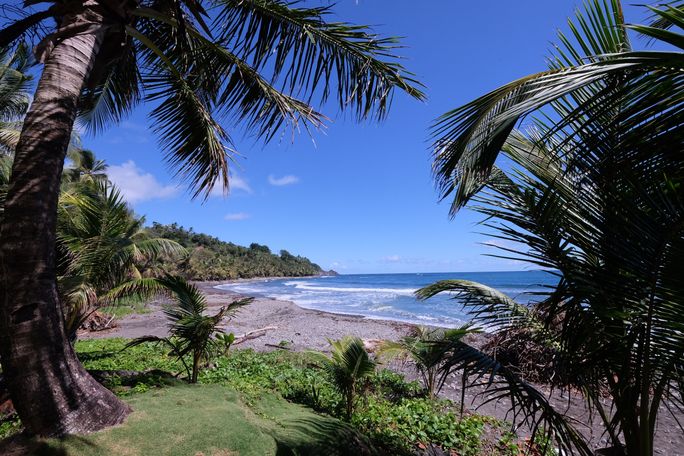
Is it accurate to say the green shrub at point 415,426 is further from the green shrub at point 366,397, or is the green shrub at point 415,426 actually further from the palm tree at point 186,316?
the palm tree at point 186,316

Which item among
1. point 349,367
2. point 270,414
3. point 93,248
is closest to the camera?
point 270,414

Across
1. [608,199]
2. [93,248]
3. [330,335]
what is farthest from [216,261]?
[608,199]

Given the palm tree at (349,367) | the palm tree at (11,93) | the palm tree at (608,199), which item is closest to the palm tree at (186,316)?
the palm tree at (349,367)

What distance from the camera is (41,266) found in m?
2.40

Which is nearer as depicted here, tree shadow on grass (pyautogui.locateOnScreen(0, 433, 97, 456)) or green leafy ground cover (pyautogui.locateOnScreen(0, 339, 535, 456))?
tree shadow on grass (pyautogui.locateOnScreen(0, 433, 97, 456))

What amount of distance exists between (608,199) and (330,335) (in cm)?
1309

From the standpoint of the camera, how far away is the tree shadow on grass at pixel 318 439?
3.17m

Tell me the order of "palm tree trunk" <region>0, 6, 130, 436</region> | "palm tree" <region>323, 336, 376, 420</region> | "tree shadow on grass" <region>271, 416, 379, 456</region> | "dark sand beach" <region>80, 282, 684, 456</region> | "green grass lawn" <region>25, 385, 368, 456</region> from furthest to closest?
"dark sand beach" <region>80, 282, 684, 456</region> < "palm tree" <region>323, 336, 376, 420</region> < "tree shadow on grass" <region>271, 416, 379, 456</region> < "green grass lawn" <region>25, 385, 368, 456</region> < "palm tree trunk" <region>0, 6, 130, 436</region>

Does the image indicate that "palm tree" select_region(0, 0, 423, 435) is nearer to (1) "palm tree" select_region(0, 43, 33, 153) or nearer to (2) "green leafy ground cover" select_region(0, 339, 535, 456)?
(2) "green leafy ground cover" select_region(0, 339, 535, 456)

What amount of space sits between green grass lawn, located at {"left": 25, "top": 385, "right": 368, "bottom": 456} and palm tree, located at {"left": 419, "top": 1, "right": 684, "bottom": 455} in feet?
6.55

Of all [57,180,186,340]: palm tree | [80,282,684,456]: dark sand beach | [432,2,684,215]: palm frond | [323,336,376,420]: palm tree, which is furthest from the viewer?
[80,282,684,456]: dark sand beach

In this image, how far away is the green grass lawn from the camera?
8.62 ft

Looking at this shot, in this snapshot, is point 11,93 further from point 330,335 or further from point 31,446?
point 330,335

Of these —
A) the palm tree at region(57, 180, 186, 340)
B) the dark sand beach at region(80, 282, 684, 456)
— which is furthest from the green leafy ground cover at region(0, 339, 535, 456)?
the palm tree at region(57, 180, 186, 340)
